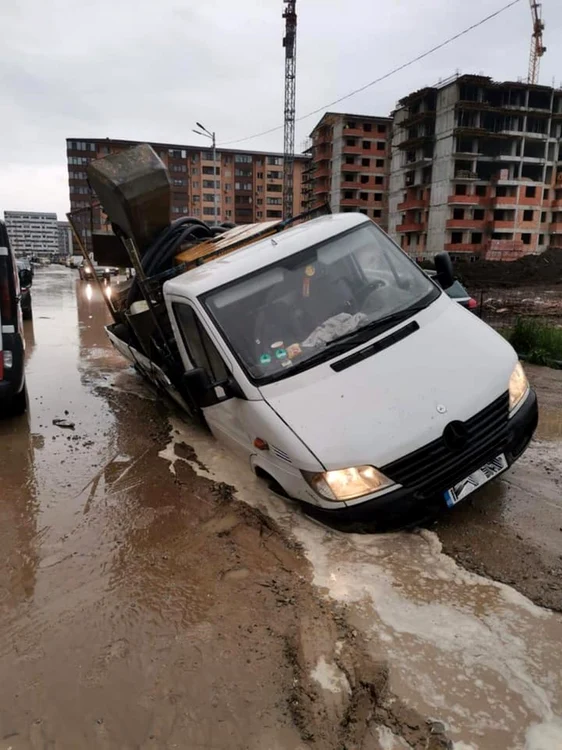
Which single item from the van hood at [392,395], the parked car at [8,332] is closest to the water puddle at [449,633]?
the van hood at [392,395]

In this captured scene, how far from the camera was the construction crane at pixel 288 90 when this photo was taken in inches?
2287

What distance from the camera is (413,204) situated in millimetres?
64625

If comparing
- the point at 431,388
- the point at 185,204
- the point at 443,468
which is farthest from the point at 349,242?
the point at 185,204

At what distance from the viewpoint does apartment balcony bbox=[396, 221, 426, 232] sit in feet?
209

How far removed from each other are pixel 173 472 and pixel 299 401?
2.10m

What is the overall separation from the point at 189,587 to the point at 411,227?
218 feet

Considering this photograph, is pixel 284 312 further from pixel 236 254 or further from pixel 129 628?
pixel 129 628

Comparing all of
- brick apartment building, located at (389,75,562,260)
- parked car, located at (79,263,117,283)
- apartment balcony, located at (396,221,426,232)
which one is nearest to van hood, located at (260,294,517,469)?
parked car, located at (79,263,117,283)

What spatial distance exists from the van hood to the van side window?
1.82 ft

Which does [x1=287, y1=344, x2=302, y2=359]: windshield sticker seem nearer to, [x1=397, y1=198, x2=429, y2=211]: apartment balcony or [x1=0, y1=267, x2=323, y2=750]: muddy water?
[x1=0, y1=267, x2=323, y2=750]: muddy water

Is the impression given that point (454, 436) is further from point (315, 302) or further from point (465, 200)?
point (465, 200)

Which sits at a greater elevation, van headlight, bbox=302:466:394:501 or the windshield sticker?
the windshield sticker

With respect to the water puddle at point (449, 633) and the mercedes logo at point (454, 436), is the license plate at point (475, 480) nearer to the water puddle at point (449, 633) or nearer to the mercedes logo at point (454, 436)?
the mercedes logo at point (454, 436)

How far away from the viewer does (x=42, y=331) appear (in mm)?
14133
